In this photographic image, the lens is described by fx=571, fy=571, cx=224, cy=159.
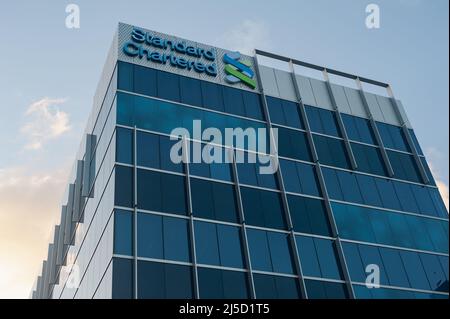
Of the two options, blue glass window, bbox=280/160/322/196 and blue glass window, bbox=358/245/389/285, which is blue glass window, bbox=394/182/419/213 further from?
blue glass window, bbox=280/160/322/196

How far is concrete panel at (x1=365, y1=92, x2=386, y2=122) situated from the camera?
163 feet

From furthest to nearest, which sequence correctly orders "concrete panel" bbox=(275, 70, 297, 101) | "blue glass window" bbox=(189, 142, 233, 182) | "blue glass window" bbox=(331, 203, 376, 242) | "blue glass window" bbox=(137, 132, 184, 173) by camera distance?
"concrete panel" bbox=(275, 70, 297, 101) < "blue glass window" bbox=(331, 203, 376, 242) < "blue glass window" bbox=(189, 142, 233, 182) < "blue glass window" bbox=(137, 132, 184, 173)

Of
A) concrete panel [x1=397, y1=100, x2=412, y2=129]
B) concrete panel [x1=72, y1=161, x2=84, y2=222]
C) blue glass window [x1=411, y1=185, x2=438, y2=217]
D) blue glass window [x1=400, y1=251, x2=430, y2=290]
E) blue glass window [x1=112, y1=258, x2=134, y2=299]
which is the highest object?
concrete panel [x1=397, y1=100, x2=412, y2=129]

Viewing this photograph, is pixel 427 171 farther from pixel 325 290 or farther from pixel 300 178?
pixel 325 290

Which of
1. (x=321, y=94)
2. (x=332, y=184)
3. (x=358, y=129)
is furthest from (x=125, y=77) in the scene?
(x=358, y=129)

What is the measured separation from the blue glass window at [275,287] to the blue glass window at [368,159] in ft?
43.9

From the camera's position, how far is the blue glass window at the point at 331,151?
43859 millimetres

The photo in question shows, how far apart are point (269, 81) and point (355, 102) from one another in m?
8.31

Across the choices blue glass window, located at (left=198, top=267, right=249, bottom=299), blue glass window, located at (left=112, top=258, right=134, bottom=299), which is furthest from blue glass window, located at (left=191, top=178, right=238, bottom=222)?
blue glass window, located at (left=112, top=258, right=134, bottom=299)

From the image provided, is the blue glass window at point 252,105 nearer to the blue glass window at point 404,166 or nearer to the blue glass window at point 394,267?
the blue glass window at point 404,166

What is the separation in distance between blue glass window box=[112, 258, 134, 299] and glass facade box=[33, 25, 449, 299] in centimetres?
8

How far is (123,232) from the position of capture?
32.8 m

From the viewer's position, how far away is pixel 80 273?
126 ft
